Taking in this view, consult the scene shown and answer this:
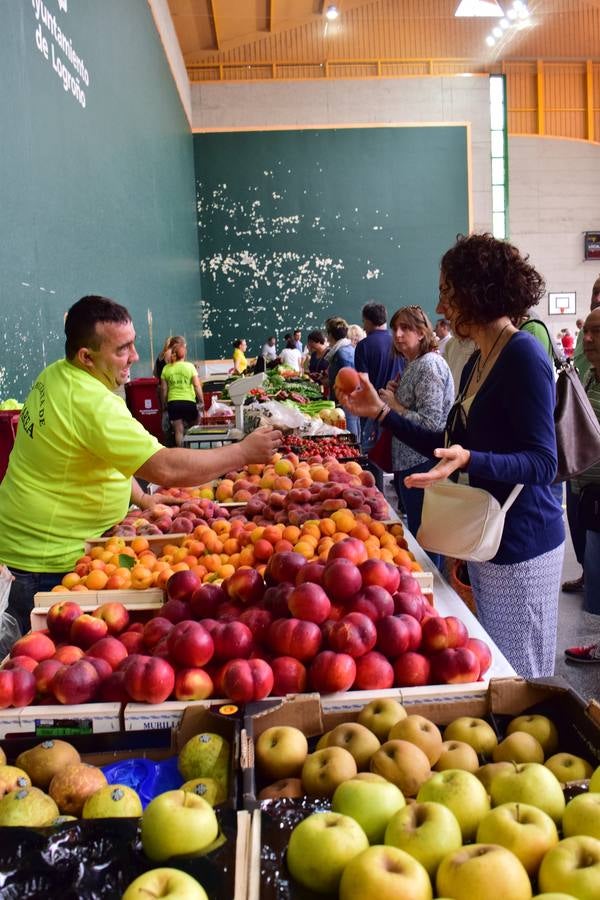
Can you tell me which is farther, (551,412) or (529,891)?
(551,412)

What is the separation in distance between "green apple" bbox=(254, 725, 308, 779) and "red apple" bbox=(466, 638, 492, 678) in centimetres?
57

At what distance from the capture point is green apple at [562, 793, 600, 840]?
1161mm

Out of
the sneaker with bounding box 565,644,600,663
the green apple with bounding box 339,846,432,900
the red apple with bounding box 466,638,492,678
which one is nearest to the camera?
the green apple with bounding box 339,846,432,900

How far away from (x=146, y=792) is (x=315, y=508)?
1.81 meters

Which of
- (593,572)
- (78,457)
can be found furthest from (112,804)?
(593,572)

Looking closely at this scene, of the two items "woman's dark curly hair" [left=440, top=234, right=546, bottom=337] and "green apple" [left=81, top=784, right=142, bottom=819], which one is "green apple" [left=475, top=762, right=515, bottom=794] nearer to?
"green apple" [left=81, top=784, right=142, bottom=819]

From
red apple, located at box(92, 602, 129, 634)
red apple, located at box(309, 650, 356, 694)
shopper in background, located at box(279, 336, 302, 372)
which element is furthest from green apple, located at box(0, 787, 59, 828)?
shopper in background, located at box(279, 336, 302, 372)

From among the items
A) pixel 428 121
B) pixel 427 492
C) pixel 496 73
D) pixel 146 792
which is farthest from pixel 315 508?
pixel 496 73

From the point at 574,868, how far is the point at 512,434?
1.58 metres

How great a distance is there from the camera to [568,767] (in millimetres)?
1446

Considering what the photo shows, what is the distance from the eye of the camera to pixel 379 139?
63.8ft

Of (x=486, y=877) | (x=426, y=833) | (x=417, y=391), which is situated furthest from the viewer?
(x=417, y=391)

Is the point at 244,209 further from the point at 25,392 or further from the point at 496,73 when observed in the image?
the point at 25,392

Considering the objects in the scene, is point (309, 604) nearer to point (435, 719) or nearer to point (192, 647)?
point (192, 647)
